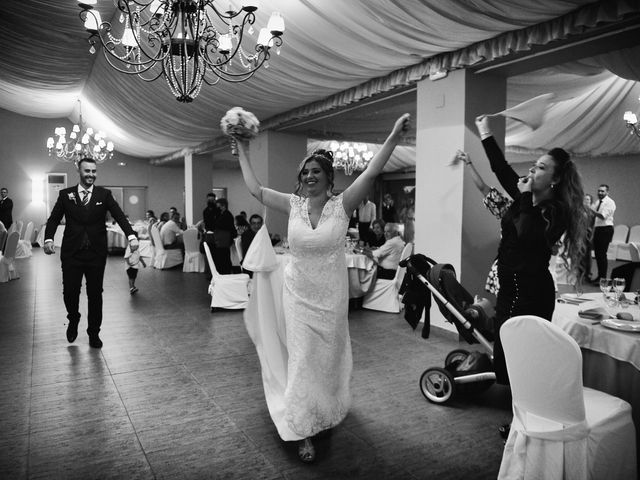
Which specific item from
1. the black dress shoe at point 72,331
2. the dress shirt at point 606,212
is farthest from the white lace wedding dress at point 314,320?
the dress shirt at point 606,212

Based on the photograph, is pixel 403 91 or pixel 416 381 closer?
pixel 416 381

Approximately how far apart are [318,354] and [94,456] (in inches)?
51.6

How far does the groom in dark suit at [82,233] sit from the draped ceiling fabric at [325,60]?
2444mm

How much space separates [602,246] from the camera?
27.5ft

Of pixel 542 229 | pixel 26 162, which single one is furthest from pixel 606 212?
pixel 26 162

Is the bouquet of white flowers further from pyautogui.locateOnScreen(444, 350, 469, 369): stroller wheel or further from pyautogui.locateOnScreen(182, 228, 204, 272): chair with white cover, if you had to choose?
pyautogui.locateOnScreen(182, 228, 204, 272): chair with white cover

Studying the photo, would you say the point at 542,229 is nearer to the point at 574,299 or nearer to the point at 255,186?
the point at 574,299

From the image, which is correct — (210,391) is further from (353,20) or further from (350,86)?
(350,86)

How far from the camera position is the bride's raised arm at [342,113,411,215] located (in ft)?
7.59

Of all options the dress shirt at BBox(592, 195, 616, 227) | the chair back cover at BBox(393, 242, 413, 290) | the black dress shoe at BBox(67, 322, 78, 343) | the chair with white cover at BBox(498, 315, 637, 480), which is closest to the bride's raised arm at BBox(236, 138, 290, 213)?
the chair with white cover at BBox(498, 315, 637, 480)

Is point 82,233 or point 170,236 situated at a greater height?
point 82,233

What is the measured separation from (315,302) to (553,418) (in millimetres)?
1160

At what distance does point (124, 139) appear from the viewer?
14.2 m

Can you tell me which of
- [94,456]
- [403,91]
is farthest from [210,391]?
[403,91]
